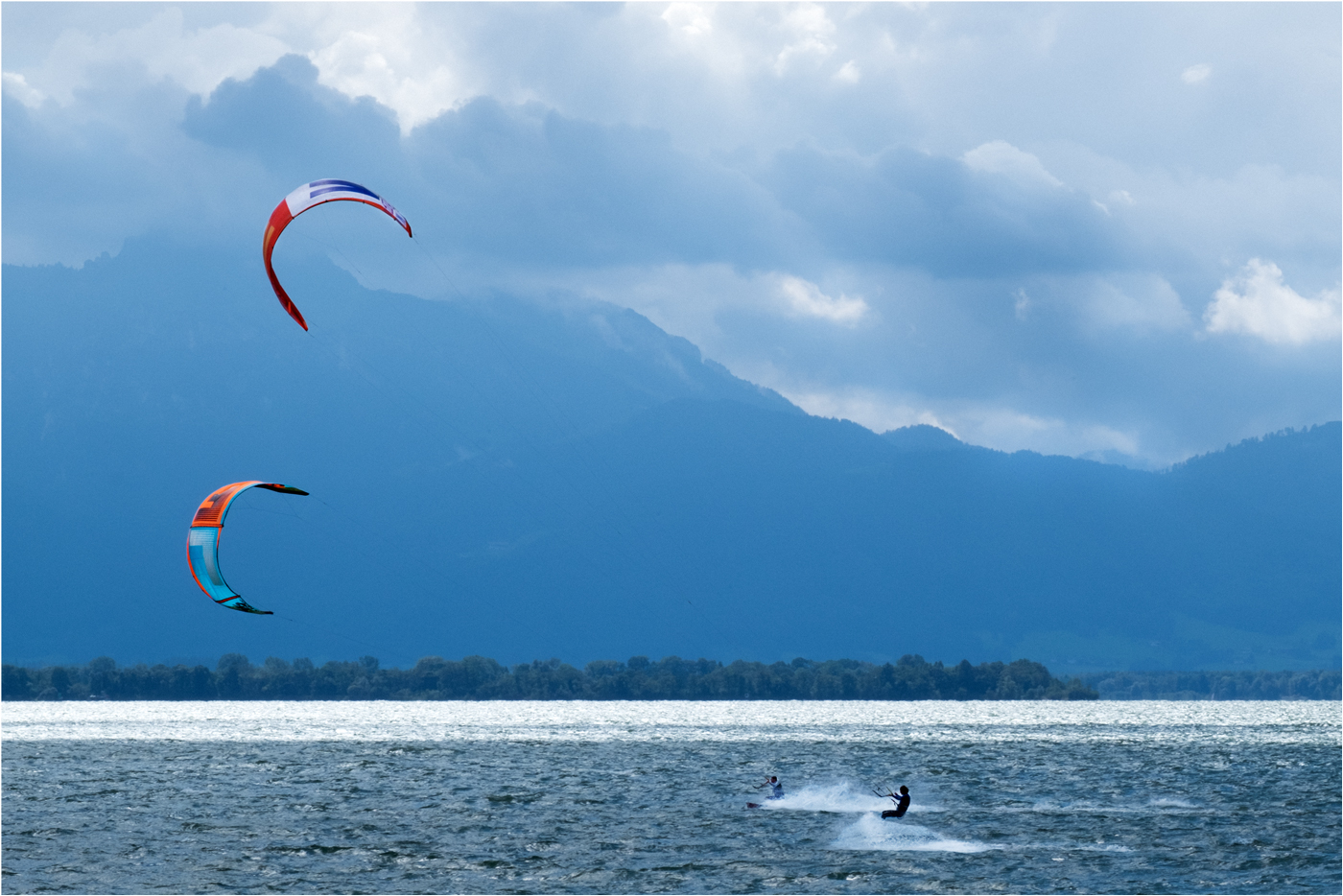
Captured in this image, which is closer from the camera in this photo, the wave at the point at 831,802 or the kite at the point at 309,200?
the kite at the point at 309,200

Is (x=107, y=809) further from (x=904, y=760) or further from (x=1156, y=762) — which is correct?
(x=1156, y=762)

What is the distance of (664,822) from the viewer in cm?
5244

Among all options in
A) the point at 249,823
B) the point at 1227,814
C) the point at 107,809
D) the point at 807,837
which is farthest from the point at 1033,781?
the point at 107,809

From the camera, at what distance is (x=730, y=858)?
42.9 m

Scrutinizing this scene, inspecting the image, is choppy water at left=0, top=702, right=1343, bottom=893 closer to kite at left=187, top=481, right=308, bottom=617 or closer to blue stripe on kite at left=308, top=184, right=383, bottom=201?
kite at left=187, top=481, right=308, bottom=617

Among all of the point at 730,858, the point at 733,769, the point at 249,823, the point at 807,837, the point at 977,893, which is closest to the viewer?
the point at 977,893

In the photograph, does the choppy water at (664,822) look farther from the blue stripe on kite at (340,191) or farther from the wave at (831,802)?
the blue stripe on kite at (340,191)

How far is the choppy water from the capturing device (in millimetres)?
39906

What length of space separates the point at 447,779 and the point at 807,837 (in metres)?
33.1

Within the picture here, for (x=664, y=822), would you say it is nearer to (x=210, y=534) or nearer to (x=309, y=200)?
(x=210, y=534)

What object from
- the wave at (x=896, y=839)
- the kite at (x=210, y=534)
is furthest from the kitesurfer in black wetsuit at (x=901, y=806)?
the kite at (x=210, y=534)

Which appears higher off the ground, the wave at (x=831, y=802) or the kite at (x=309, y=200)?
the kite at (x=309, y=200)

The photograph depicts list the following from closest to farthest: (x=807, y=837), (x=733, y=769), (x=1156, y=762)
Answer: (x=807, y=837) < (x=733, y=769) < (x=1156, y=762)

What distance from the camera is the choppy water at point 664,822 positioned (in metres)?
39.9
